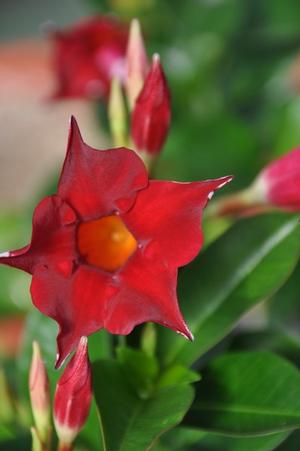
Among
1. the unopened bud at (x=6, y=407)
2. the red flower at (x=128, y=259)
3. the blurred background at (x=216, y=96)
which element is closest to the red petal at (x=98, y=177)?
the red flower at (x=128, y=259)

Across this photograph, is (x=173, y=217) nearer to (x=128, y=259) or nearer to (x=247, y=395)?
(x=128, y=259)

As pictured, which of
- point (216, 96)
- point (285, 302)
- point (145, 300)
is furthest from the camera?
point (216, 96)

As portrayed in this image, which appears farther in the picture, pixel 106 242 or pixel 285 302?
pixel 285 302

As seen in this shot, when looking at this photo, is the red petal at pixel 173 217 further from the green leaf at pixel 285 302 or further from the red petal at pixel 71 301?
the green leaf at pixel 285 302

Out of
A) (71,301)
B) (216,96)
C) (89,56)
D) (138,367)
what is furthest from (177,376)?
(216,96)

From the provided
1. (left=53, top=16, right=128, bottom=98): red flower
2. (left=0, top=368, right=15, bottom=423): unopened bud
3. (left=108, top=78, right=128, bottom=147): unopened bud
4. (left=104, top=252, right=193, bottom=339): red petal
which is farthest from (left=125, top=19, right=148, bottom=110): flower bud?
(left=53, top=16, right=128, bottom=98): red flower

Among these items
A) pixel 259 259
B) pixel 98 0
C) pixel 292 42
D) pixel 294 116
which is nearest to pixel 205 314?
pixel 259 259

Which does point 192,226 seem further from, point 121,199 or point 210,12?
point 210,12
